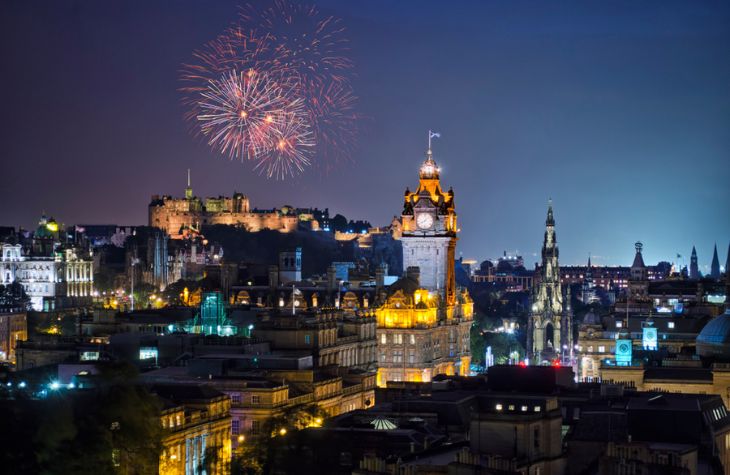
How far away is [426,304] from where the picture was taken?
17838cm

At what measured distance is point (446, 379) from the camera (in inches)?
5202

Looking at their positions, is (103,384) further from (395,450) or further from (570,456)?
(570,456)

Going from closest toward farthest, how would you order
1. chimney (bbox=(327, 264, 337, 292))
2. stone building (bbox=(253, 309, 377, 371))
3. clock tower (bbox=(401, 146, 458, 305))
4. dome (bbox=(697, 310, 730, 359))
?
1. stone building (bbox=(253, 309, 377, 371))
2. dome (bbox=(697, 310, 730, 359))
3. chimney (bbox=(327, 264, 337, 292))
4. clock tower (bbox=(401, 146, 458, 305))

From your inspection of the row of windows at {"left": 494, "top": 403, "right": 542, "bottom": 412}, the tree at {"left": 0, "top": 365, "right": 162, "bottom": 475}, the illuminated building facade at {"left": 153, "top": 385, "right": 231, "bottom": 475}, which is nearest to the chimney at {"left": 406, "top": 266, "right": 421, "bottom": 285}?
the illuminated building facade at {"left": 153, "top": 385, "right": 231, "bottom": 475}

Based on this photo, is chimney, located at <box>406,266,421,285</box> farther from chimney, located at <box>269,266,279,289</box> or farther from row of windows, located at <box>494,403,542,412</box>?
row of windows, located at <box>494,403,542,412</box>

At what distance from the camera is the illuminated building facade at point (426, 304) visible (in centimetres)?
17200

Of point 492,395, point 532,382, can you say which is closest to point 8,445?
point 492,395

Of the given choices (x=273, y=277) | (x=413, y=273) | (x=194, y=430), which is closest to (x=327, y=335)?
(x=413, y=273)

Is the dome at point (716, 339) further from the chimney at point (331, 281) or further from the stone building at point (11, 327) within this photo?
the stone building at point (11, 327)

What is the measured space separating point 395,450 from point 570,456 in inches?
405

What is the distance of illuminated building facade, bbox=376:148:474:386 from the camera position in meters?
172

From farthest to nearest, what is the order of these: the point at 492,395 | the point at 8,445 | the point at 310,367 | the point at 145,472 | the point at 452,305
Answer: the point at 452,305 < the point at 310,367 < the point at 492,395 < the point at 145,472 < the point at 8,445

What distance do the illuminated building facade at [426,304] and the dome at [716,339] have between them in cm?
3441

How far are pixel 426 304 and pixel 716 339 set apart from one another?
44.0 meters
